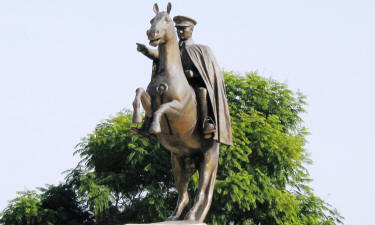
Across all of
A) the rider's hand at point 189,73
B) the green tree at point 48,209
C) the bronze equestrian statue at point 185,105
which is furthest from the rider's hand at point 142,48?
the green tree at point 48,209

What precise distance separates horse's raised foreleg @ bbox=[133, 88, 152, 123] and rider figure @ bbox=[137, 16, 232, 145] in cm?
65

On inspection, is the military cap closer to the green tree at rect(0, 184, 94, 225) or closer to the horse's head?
the horse's head

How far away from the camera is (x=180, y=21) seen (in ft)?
32.1

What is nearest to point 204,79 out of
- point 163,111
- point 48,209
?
point 163,111

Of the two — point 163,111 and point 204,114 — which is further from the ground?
point 204,114

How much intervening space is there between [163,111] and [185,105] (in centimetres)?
51

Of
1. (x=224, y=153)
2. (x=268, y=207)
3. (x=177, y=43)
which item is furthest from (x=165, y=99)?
(x=268, y=207)

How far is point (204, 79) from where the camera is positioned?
937cm

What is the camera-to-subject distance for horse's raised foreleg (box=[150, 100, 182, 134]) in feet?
26.9

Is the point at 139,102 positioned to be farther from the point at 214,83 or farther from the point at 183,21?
the point at 183,21

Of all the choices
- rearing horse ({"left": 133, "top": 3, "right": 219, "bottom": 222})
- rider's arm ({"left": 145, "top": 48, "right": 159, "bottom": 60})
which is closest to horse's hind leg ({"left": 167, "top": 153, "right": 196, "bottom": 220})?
rearing horse ({"left": 133, "top": 3, "right": 219, "bottom": 222})

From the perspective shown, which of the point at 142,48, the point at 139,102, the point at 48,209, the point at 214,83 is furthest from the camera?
the point at 48,209

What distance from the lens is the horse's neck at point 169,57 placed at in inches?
352

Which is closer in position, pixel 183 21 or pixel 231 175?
pixel 183 21
